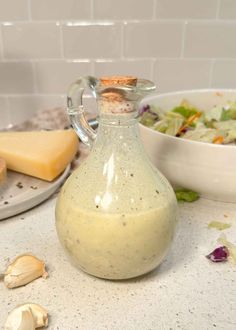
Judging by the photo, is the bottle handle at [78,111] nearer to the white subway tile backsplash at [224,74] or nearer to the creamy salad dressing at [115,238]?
the creamy salad dressing at [115,238]

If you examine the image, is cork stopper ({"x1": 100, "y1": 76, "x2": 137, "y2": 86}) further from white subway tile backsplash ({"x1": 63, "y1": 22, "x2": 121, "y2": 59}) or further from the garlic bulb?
white subway tile backsplash ({"x1": 63, "y1": 22, "x2": 121, "y2": 59})

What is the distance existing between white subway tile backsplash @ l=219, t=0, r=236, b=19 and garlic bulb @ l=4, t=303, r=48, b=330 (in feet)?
2.63

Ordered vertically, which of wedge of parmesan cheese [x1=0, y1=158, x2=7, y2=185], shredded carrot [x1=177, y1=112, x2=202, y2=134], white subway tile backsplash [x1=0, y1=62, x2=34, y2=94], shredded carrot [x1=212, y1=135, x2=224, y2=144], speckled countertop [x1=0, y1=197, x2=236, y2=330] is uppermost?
white subway tile backsplash [x1=0, y1=62, x2=34, y2=94]

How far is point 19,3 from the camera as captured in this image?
91 centimetres

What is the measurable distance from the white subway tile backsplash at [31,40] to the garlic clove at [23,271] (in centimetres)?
67

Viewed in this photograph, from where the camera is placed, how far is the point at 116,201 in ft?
1.25

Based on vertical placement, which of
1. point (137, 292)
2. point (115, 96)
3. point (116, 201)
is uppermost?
point (115, 96)

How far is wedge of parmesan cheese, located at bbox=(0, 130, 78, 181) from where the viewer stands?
0.66 metres

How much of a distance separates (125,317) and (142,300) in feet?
0.10

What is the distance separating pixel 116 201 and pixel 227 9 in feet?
2.32

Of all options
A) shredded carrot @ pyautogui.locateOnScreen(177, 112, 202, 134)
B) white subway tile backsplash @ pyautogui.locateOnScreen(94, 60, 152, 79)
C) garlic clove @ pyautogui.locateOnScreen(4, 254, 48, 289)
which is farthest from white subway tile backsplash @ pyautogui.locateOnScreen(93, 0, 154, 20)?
garlic clove @ pyautogui.locateOnScreen(4, 254, 48, 289)

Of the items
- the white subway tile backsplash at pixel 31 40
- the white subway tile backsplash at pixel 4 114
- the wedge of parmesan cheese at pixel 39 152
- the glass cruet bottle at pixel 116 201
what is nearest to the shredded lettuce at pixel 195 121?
the wedge of parmesan cheese at pixel 39 152

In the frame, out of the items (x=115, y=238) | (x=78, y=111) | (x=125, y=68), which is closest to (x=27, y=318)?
(x=115, y=238)

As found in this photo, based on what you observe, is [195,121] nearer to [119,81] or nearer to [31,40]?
[119,81]
